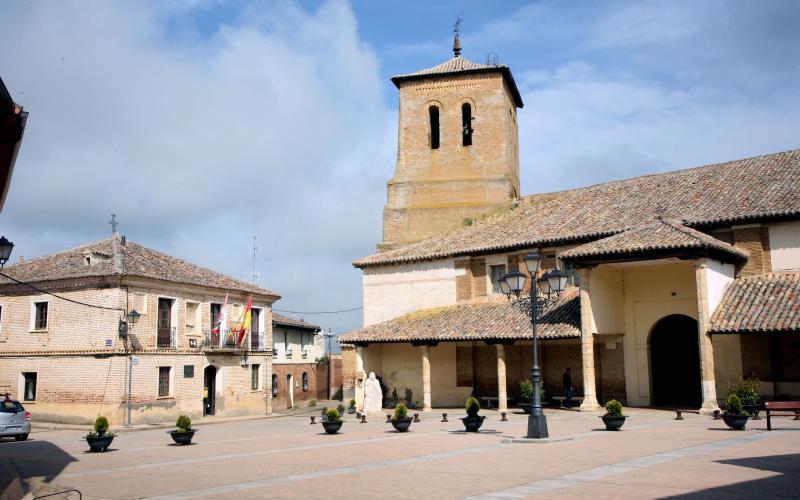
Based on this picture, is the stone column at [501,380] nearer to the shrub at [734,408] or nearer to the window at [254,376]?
the shrub at [734,408]

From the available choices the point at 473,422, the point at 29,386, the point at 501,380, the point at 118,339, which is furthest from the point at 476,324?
the point at 29,386

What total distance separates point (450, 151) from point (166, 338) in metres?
15.4

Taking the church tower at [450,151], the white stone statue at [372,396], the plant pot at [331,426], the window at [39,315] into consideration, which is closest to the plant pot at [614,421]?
the plant pot at [331,426]

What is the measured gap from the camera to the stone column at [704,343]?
21.2m

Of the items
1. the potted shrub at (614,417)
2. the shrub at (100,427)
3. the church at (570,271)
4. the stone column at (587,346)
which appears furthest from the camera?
the stone column at (587,346)

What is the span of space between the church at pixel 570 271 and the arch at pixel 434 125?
98 mm

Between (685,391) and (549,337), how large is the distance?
635 cm

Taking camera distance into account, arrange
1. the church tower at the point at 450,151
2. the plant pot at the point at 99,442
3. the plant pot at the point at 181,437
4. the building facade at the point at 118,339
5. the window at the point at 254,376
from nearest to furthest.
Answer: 1. the plant pot at the point at 99,442
2. the plant pot at the point at 181,437
3. the building facade at the point at 118,339
4. the window at the point at 254,376
5. the church tower at the point at 450,151

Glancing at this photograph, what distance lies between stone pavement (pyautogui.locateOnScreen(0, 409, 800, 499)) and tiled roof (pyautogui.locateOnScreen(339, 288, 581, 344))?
17.5 ft

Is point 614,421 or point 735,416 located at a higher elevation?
point 735,416

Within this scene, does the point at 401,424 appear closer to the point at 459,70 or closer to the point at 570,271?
the point at 570,271

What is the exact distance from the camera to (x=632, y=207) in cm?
2797

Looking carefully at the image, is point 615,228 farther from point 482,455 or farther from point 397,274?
point 482,455

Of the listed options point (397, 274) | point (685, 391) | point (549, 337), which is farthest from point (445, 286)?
point (685, 391)
